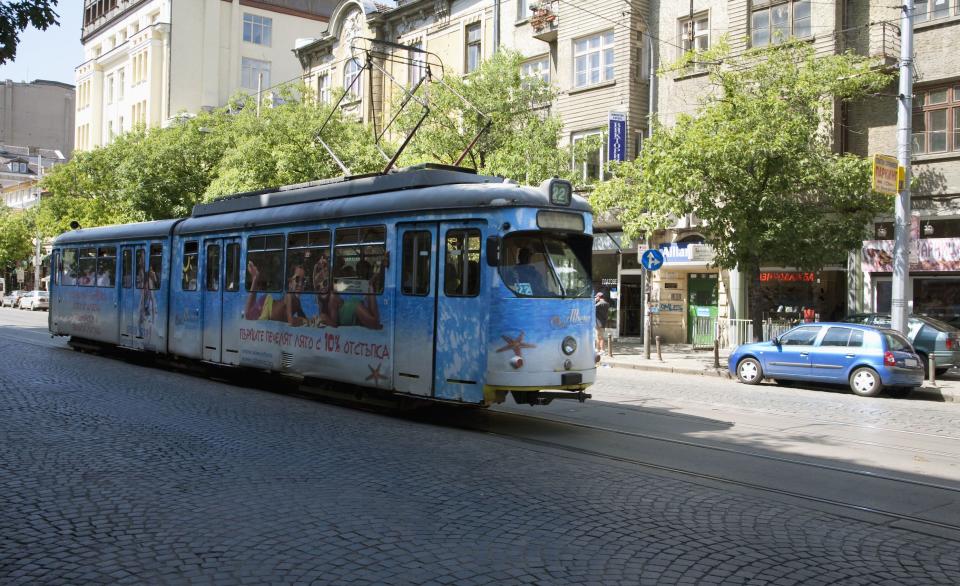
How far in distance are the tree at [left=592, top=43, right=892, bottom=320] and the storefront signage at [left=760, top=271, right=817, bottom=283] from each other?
3.26 metres

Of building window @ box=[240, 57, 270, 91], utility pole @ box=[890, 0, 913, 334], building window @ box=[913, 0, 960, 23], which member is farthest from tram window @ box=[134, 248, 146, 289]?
building window @ box=[240, 57, 270, 91]

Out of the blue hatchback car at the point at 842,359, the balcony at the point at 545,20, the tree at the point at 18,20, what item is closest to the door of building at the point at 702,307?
the blue hatchback car at the point at 842,359

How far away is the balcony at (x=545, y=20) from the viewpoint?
100.0 feet

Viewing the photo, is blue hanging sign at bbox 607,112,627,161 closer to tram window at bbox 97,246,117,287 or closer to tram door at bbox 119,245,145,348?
tram door at bbox 119,245,145,348

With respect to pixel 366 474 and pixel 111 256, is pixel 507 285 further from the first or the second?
pixel 111 256

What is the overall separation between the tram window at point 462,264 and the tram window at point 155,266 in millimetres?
9299

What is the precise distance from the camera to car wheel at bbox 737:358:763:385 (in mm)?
18953

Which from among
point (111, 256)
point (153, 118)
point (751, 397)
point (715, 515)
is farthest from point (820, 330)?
point (153, 118)

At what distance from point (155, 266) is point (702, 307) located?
56.8 feet

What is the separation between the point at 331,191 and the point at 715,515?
27.5 ft

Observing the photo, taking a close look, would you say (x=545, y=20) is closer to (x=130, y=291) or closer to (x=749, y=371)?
(x=749, y=371)

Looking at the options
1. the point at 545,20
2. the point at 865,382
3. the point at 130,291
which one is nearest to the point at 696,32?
the point at 545,20

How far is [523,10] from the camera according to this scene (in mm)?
32656

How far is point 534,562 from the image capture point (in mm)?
5449
